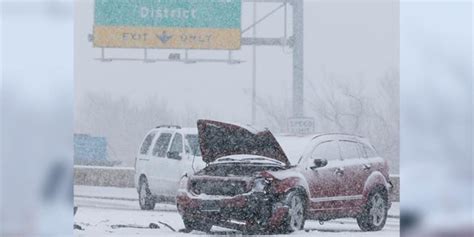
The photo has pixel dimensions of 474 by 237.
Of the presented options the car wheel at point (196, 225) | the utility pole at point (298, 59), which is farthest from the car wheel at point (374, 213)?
the car wheel at point (196, 225)

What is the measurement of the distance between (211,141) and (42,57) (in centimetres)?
119

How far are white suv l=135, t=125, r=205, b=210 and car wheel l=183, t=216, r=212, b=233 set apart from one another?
0.19 metres

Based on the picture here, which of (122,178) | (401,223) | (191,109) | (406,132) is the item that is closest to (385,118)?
(406,132)

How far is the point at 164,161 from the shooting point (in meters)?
7.57

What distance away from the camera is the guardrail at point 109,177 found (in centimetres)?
738

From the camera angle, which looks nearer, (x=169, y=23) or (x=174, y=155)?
(x=169, y=23)

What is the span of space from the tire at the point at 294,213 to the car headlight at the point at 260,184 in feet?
0.51

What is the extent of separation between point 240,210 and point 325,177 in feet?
1.92

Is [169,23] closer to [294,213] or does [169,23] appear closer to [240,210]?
[240,210]

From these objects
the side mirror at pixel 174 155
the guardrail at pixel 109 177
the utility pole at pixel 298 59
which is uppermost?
the utility pole at pixel 298 59

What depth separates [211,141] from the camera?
24.6ft

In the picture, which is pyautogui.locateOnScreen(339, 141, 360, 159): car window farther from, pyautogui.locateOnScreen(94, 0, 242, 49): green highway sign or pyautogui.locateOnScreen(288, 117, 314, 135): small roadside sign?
pyautogui.locateOnScreen(94, 0, 242, 49): green highway sign

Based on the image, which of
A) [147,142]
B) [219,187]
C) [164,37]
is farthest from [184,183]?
[164,37]

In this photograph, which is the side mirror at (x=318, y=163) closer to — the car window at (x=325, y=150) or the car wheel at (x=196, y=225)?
the car window at (x=325, y=150)
